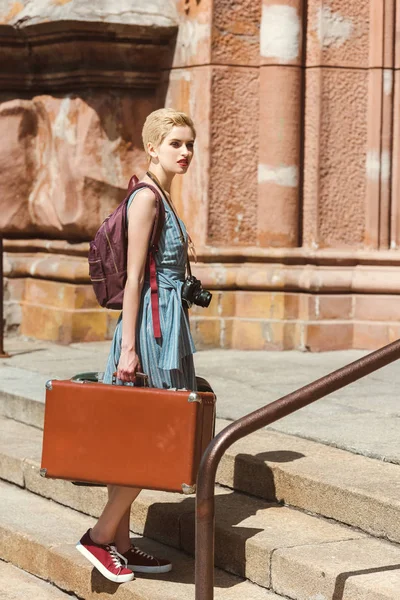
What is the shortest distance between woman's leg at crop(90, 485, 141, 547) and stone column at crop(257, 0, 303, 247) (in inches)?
160

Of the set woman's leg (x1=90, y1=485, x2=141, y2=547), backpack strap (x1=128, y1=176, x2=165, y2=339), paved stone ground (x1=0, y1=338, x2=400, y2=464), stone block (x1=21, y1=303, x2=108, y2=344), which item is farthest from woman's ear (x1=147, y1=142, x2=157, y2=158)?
stone block (x1=21, y1=303, x2=108, y2=344)

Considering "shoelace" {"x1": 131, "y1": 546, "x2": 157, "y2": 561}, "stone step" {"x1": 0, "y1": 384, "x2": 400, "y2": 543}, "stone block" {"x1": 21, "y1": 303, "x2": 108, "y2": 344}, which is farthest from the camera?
"stone block" {"x1": 21, "y1": 303, "x2": 108, "y2": 344}

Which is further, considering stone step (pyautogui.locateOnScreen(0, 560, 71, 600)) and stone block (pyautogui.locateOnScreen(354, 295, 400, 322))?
stone block (pyautogui.locateOnScreen(354, 295, 400, 322))

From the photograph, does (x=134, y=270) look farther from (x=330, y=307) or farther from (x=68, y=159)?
(x=68, y=159)

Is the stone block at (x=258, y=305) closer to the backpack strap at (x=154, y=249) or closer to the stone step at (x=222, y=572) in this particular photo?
the stone step at (x=222, y=572)

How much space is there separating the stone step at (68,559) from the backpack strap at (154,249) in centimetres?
84

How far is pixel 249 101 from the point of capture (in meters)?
8.25

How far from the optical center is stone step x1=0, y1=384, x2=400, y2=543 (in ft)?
14.1

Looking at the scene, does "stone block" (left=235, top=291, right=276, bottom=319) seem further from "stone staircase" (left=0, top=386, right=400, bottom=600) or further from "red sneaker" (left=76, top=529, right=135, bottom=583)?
"red sneaker" (left=76, top=529, right=135, bottom=583)

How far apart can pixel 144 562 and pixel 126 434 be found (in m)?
0.59

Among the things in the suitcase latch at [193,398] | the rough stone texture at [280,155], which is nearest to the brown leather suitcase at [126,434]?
the suitcase latch at [193,398]

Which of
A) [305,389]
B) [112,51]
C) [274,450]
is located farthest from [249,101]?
[305,389]

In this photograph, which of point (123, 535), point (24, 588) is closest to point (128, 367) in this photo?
point (123, 535)

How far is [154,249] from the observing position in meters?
4.32
